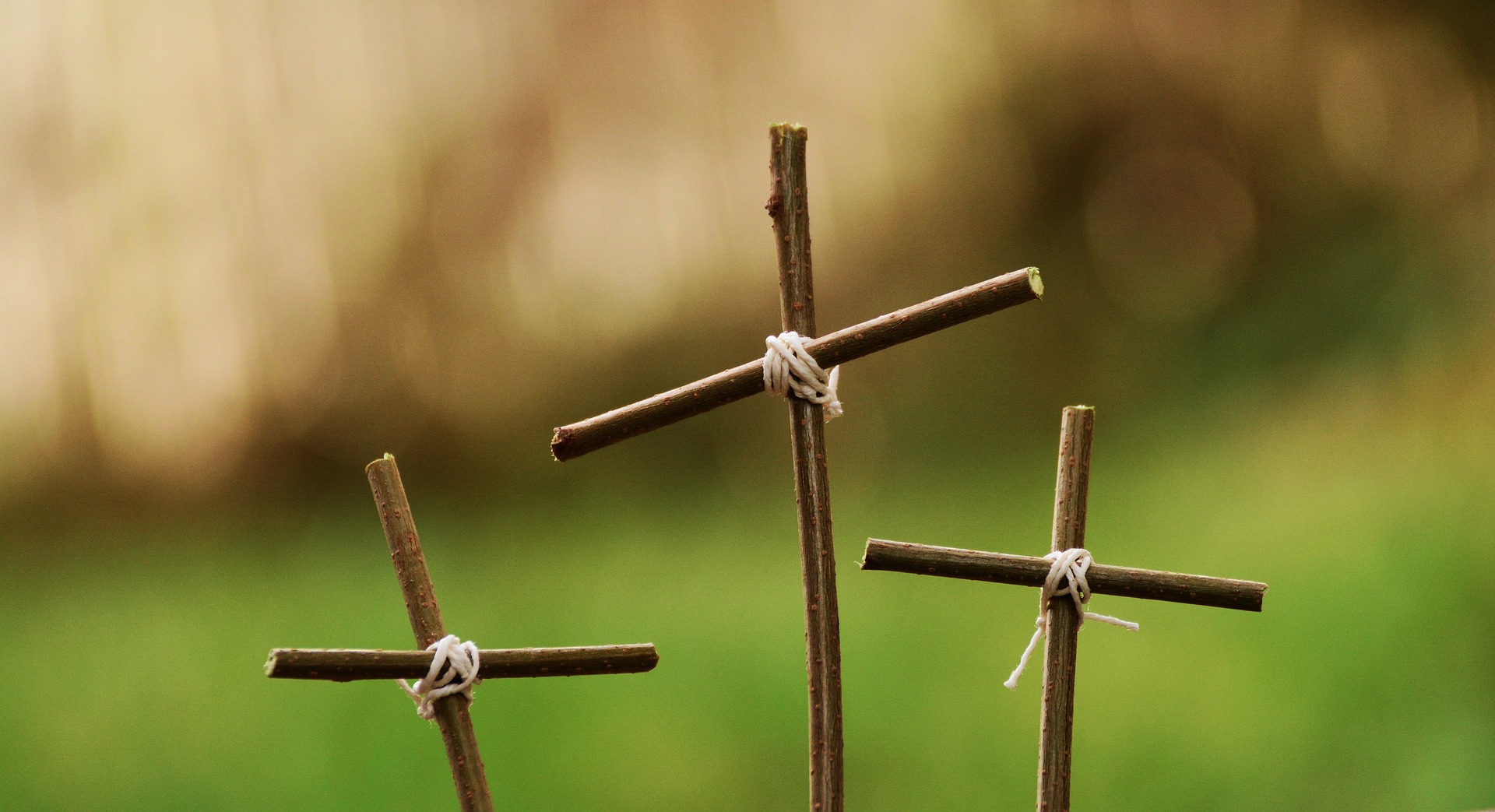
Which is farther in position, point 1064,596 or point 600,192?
point 600,192

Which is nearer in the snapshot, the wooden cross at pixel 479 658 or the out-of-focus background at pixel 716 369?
the wooden cross at pixel 479 658

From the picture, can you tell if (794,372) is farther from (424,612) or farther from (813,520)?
(424,612)

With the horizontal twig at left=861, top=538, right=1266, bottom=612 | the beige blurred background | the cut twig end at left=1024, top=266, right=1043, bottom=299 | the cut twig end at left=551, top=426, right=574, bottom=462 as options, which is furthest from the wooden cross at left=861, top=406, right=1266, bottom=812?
the beige blurred background

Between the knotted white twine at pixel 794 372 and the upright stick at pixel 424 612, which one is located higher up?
the knotted white twine at pixel 794 372

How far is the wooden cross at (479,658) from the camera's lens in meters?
0.77

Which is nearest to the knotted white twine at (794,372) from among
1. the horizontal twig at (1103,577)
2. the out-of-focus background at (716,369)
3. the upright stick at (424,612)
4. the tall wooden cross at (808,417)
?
the tall wooden cross at (808,417)

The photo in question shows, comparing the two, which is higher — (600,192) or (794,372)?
(600,192)

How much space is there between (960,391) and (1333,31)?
2.56ft

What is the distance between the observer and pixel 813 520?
0.79m

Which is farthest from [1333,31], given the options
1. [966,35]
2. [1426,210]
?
[966,35]

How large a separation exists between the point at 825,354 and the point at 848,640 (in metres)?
0.72

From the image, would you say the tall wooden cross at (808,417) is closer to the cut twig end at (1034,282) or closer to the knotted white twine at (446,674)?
the cut twig end at (1034,282)

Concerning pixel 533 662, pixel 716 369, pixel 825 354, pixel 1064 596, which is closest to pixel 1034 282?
pixel 825 354

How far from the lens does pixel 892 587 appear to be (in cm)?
141
